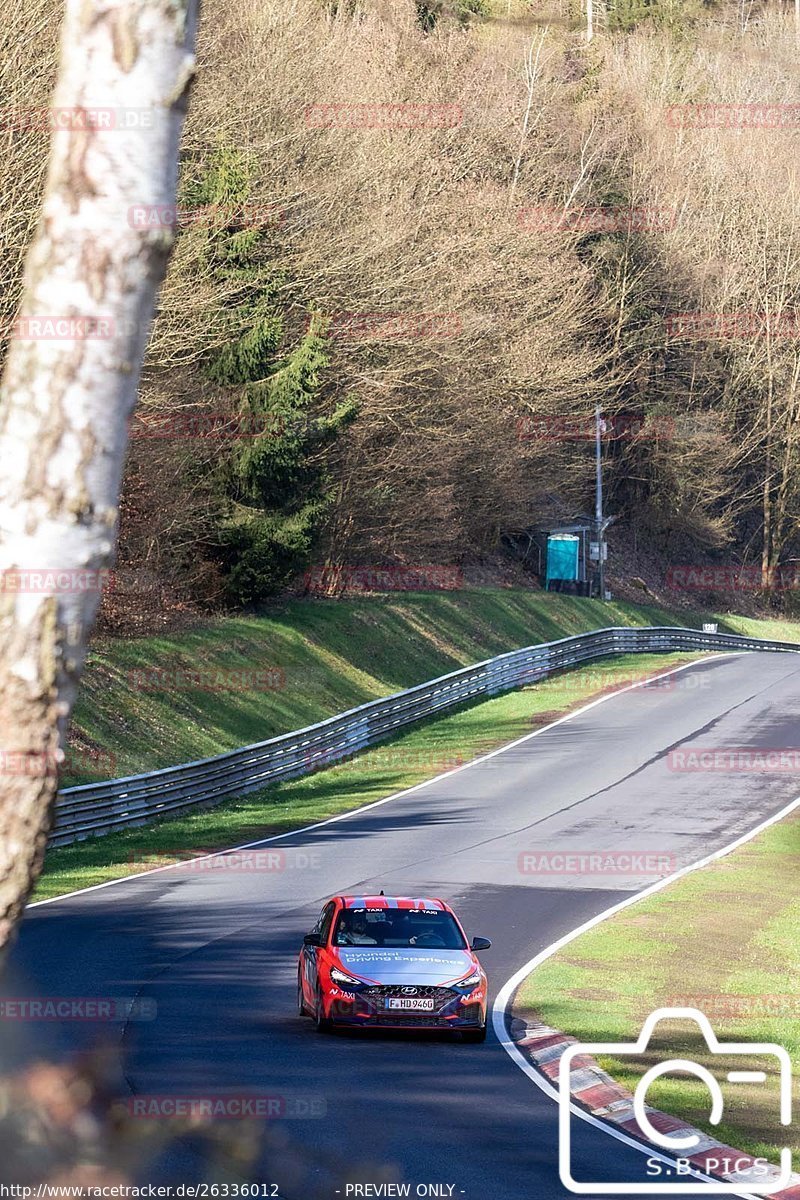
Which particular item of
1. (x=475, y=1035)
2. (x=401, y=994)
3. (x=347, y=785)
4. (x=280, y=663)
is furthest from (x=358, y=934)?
(x=280, y=663)

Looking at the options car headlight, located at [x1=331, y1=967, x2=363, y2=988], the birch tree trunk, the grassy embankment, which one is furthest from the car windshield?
the birch tree trunk

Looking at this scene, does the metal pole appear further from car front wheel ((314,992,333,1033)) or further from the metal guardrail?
car front wheel ((314,992,333,1033))

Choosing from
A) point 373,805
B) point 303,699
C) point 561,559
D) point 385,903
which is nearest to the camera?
point 385,903

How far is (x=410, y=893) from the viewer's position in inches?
893

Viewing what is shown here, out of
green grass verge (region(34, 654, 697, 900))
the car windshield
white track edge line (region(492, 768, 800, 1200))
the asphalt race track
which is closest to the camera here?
the asphalt race track

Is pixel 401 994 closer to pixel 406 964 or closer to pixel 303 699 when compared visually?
pixel 406 964

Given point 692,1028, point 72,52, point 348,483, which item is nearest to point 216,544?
point 348,483

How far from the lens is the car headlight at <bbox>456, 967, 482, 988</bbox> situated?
14695mm

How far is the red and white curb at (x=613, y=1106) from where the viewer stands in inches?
409

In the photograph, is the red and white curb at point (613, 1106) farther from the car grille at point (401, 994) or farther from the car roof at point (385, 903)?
the car roof at point (385, 903)

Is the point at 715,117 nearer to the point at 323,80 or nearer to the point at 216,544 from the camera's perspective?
the point at 323,80

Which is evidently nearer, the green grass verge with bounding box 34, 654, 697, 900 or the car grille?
the car grille

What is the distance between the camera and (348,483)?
48219mm

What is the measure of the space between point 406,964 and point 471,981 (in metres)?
0.73
